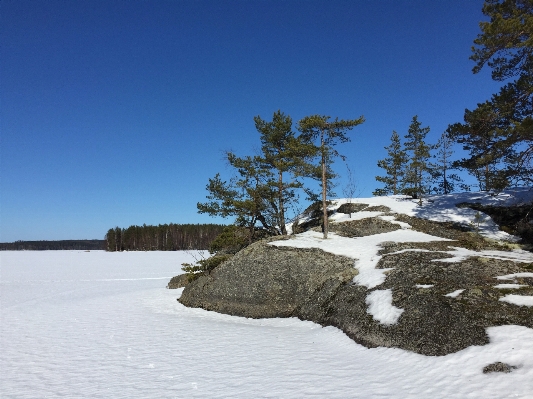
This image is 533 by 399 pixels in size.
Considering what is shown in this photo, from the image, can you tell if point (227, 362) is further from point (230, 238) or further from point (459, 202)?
point (459, 202)

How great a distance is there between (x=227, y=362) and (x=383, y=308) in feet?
15.8

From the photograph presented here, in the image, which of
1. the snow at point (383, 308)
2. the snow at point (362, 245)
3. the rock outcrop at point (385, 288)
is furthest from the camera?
the snow at point (362, 245)

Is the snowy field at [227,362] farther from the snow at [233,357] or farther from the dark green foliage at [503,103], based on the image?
the dark green foliage at [503,103]

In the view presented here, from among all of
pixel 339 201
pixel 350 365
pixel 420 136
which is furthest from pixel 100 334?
pixel 420 136

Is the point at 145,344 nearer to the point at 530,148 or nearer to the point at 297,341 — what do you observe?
the point at 297,341

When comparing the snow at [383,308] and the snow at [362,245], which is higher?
the snow at [362,245]

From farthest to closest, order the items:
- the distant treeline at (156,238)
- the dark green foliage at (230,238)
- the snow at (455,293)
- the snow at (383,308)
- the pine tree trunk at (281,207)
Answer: the distant treeline at (156,238), the pine tree trunk at (281,207), the dark green foliage at (230,238), the snow at (383,308), the snow at (455,293)

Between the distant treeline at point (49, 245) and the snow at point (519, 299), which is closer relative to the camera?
the snow at point (519, 299)

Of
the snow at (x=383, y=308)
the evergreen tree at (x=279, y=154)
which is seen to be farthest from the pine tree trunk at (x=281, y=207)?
the snow at (x=383, y=308)

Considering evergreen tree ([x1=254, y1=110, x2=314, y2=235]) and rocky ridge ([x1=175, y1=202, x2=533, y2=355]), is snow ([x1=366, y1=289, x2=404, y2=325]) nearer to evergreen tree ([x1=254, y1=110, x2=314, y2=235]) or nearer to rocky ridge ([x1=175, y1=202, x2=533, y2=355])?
rocky ridge ([x1=175, y1=202, x2=533, y2=355])

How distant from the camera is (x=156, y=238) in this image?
98812 millimetres

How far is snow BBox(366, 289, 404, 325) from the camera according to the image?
29.5 ft

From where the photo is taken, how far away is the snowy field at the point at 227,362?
20.0 ft

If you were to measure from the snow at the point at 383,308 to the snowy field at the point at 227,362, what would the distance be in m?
1.11
